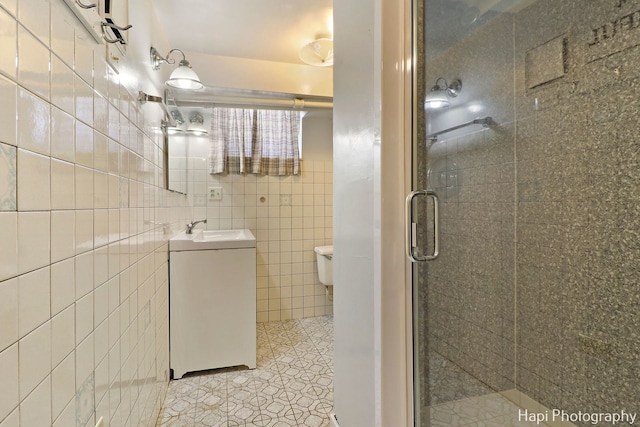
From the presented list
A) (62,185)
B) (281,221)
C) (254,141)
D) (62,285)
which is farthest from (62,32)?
Answer: (281,221)

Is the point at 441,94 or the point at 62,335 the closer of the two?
the point at 62,335

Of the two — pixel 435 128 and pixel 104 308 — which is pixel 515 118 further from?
pixel 104 308

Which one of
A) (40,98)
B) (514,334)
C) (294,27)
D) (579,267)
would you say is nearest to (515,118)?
(579,267)

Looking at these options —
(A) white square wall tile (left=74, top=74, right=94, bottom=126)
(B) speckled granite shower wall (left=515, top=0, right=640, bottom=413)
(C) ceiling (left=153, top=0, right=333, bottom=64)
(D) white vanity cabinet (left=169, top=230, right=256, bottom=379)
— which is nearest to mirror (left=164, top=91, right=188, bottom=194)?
(C) ceiling (left=153, top=0, right=333, bottom=64)

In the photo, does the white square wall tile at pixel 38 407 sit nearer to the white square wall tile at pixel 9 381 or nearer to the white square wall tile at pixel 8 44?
the white square wall tile at pixel 9 381

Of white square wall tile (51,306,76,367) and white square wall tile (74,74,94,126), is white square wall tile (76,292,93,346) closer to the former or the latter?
white square wall tile (51,306,76,367)

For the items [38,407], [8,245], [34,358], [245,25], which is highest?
[245,25]

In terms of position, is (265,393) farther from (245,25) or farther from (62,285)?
(245,25)

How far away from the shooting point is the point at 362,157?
1.02 meters

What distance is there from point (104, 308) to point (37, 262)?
1.22ft

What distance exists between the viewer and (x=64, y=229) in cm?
66

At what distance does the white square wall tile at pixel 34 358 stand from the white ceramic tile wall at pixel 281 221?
2132mm

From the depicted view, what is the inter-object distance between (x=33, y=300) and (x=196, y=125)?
230cm

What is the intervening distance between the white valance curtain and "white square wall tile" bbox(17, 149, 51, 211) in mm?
2090
